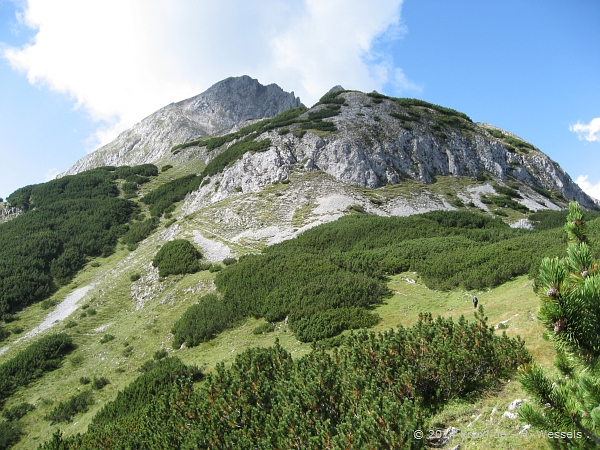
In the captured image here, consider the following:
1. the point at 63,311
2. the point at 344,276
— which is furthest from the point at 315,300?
the point at 63,311

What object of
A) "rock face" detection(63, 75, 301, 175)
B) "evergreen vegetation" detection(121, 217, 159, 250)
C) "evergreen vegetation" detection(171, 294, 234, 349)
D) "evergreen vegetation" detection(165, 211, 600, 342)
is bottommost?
"evergreen vegetation" detection(171, 294, 234, 349)

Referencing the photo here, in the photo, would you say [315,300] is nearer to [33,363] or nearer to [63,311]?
[33,363]

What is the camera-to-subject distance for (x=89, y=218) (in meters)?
48.8

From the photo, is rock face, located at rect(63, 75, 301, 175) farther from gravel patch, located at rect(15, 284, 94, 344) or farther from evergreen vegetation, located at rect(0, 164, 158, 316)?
gravel patch, located at rect(15, 284, 94, 344)

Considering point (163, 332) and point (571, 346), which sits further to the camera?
point (163, 332)

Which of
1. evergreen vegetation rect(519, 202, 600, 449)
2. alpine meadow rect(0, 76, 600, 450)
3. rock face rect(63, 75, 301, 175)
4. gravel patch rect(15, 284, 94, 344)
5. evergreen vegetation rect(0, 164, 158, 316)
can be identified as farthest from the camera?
rock face rect(63, 75, 301, 175)

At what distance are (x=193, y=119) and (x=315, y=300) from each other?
113151 millimetres

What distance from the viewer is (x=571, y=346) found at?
3.51 m

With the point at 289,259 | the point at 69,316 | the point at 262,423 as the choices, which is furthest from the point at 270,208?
the point at 262,423

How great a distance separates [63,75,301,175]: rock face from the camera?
10706 cm

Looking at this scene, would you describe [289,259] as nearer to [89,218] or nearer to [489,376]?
[489,376]

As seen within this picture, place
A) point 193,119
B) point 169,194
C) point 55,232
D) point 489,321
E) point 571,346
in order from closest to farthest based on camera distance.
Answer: point 571,346 → point 489,321 → point 55,232 → point 169,194 → point 193,119

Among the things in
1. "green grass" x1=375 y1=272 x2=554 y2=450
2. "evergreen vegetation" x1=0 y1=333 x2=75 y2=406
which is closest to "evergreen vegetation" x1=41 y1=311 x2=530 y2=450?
"green grass" x1=375 y1=272 x2=554 y2=450

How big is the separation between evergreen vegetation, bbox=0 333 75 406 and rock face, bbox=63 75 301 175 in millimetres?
79176
